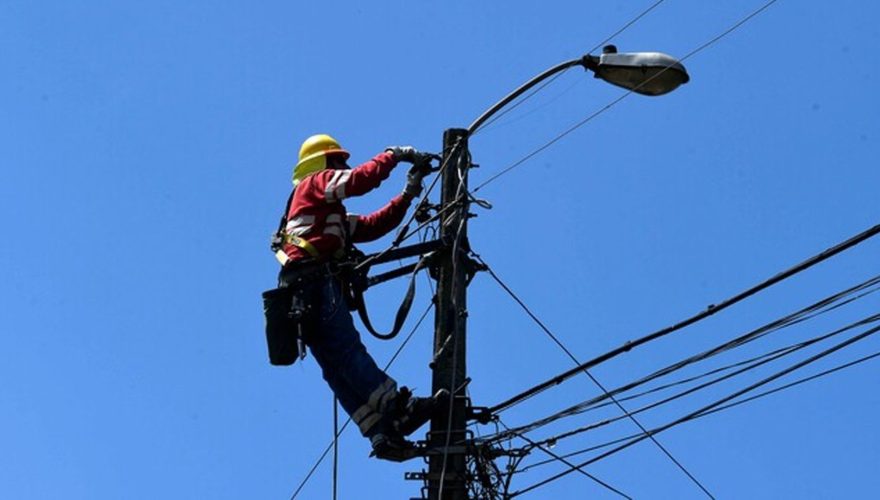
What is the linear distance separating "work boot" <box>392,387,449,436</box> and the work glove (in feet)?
4.13

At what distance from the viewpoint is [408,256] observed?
32.9ft

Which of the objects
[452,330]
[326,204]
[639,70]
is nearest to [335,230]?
[326,204]

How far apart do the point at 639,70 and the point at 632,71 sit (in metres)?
0.05

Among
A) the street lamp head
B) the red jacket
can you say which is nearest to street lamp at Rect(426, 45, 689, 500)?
the street lamp head

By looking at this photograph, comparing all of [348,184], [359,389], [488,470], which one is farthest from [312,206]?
[488,470]

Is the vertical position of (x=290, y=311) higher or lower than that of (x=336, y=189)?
lower

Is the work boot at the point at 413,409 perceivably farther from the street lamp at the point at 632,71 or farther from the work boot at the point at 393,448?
the street lamp at the point at 632,71

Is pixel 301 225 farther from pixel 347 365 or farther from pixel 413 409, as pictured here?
pixel 413 409

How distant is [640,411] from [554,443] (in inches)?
19.3

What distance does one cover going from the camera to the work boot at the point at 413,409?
941 centimetres

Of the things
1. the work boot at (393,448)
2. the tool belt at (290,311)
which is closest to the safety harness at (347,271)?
the tool belt at (290,311)

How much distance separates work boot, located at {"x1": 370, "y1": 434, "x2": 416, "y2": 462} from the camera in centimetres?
946

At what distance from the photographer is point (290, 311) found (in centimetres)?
977

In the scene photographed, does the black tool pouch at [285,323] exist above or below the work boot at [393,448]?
above
